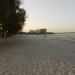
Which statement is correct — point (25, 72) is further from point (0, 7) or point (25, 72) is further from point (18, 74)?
point (0, 7)

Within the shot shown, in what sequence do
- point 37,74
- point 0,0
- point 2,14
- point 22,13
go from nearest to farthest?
point 37,74 < point 0,0 < point 2,14 < point 22,13

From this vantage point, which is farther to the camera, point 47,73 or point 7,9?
point 7,9

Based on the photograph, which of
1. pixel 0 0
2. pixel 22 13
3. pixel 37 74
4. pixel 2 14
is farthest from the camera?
pixel 22 13

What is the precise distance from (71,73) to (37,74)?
1.38m

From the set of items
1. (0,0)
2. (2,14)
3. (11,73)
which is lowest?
(11,73)

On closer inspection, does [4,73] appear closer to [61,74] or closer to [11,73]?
[11,73]

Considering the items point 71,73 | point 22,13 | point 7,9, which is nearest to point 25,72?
point 71,73

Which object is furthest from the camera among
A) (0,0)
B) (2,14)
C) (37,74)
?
(2,14)

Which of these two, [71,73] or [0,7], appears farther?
[0,7]

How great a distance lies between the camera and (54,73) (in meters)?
7.87

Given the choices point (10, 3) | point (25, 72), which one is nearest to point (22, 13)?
point (10, 3)

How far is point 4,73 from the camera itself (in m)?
7.91

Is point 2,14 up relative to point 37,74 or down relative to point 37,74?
up

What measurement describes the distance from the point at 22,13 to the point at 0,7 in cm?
1757
